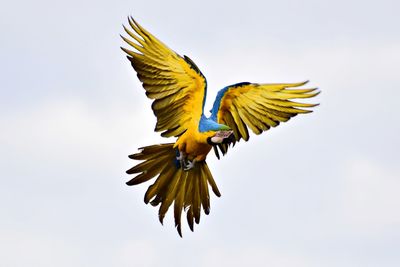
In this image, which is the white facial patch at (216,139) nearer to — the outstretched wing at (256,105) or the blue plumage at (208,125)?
the blue plumage at (208,125)

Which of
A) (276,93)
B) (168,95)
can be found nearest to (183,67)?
(168,95)

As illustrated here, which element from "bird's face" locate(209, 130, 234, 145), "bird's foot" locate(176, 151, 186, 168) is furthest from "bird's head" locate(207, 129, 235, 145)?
"bird's foot" locate(176, 151, 186, 168)

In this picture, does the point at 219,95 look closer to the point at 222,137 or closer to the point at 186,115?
the point at 186,115

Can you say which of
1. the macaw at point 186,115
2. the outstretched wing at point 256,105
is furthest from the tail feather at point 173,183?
the outstretched wing at point 256,105

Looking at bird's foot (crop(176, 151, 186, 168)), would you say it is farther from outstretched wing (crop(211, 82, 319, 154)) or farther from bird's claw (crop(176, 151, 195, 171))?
outstretched wing (crop(211, 82, 319, 154))

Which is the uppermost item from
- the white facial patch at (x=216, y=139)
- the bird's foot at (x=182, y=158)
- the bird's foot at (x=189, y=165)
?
the bird's foot at (x=182, y=158)

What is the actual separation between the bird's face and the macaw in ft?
1.01

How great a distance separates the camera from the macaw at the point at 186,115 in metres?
19.4

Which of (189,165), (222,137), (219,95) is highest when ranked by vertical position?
(219,95)

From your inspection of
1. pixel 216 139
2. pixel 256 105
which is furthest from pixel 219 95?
pixel 216 139

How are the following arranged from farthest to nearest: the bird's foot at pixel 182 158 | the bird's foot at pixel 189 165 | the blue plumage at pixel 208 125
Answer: the bird's foot at pixel 189 165, the bird's foot at pixel 182 158, the blue plumage at pixel 208 125

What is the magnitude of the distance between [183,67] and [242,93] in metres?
1.25

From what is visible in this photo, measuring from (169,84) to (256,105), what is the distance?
1.69m

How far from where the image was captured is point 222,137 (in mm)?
18297
